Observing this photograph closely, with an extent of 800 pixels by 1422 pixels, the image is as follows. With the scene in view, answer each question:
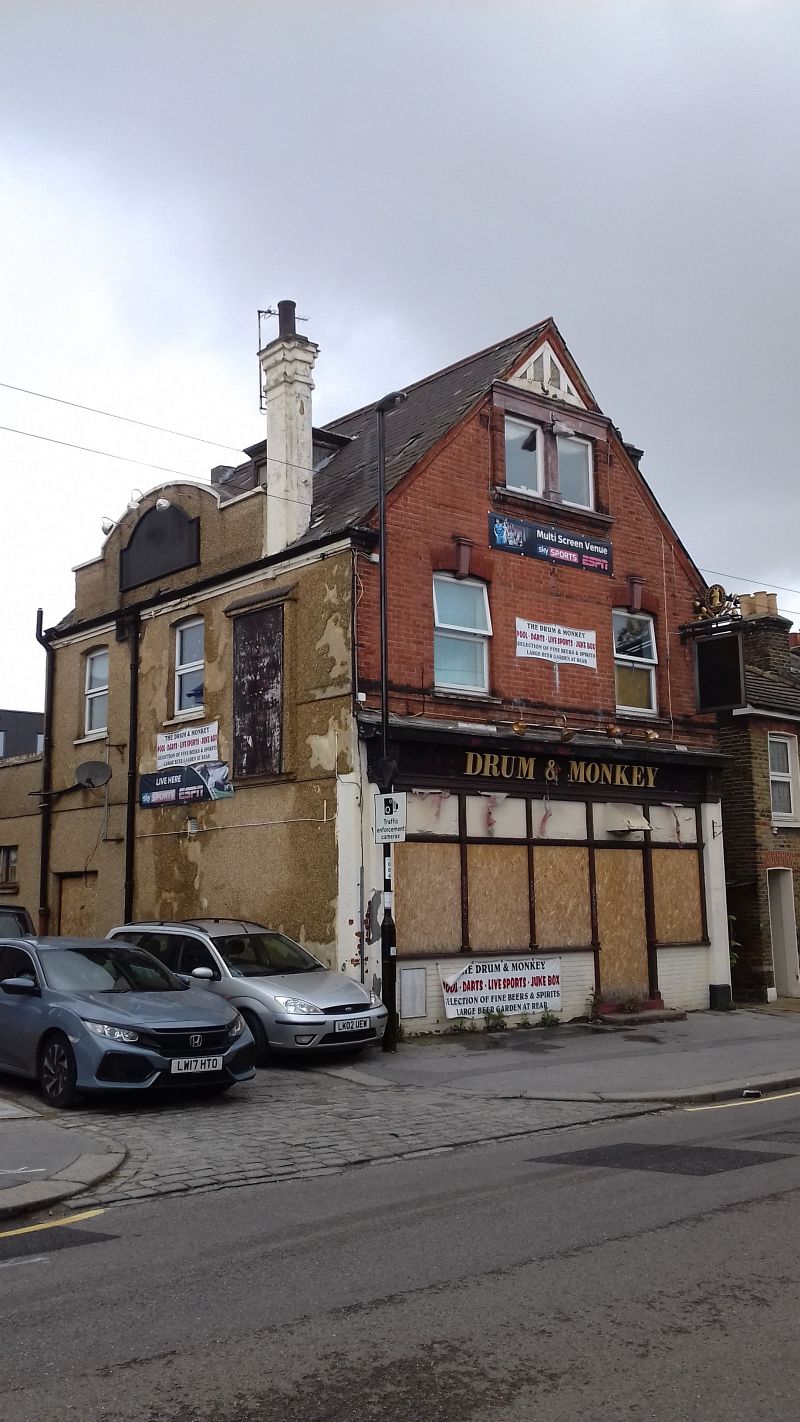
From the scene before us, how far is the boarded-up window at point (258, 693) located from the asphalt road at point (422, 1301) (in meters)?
10.2

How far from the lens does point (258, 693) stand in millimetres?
19094

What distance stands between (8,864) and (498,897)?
11093 mm

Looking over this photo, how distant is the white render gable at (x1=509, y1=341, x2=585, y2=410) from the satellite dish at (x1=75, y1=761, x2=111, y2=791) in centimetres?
941

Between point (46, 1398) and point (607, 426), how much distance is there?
19441mm

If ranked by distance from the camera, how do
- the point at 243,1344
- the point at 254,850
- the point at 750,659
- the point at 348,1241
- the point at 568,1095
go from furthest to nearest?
the point at 750,659 < the point at 254,850 < the point at 568,1095 < the point at 348,1241 < the point at 243,1344

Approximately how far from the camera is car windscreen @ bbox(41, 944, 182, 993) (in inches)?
493

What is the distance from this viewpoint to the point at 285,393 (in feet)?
65.3

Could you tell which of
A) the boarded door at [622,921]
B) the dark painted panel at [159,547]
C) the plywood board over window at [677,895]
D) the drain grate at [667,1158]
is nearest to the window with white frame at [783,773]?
the plywood board over window at [677,895]

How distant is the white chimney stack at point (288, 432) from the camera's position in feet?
63.4

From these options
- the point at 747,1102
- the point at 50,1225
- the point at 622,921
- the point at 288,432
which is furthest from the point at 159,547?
the point at 50,1225

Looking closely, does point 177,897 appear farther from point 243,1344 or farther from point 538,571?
point 243,1344

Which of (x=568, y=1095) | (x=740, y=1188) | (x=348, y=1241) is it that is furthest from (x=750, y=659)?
(x=348, y=1241)

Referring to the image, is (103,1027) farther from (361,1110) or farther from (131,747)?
(131,747)

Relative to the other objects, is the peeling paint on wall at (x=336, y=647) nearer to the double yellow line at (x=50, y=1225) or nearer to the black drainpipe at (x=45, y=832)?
the black drainpipe at (x=45, y=832)
